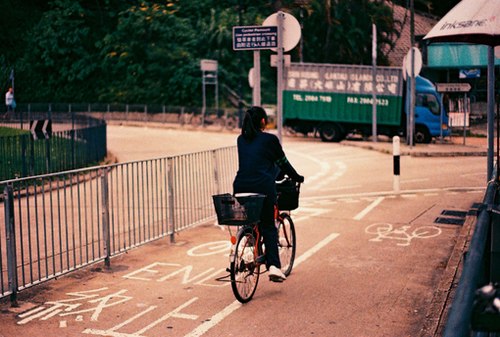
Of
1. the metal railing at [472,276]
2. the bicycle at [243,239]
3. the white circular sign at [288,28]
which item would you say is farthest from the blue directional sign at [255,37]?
the metal railing at [472,276]

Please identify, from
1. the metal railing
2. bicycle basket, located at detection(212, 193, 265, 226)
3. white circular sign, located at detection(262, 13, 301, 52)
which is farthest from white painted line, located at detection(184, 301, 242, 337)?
white circular sign, located at detection(262, 13, 301, 52)

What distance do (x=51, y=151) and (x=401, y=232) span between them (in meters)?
11.2

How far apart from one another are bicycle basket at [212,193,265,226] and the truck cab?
2351 centimetres

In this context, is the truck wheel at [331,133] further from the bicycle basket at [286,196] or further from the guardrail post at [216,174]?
the bicycle basket at [286,196]

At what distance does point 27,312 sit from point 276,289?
246 cm

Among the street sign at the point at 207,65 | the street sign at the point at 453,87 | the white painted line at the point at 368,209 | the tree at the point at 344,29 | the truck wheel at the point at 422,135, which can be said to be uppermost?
the tree at the point at 344,29

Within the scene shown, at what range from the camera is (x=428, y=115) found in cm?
2981

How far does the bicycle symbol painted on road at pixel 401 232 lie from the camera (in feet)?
34.3

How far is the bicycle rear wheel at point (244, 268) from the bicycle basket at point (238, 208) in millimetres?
170

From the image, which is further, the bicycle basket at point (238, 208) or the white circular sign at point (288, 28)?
the white circular sign at point (288, 28)

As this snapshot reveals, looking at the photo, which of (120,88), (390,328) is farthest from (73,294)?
(120,88)

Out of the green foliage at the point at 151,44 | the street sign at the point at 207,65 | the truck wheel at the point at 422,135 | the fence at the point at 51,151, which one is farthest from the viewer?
the green foliage at the point at 151,44

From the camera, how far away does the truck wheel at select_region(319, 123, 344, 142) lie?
101 feet

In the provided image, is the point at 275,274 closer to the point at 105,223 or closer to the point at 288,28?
the point at 105,223
